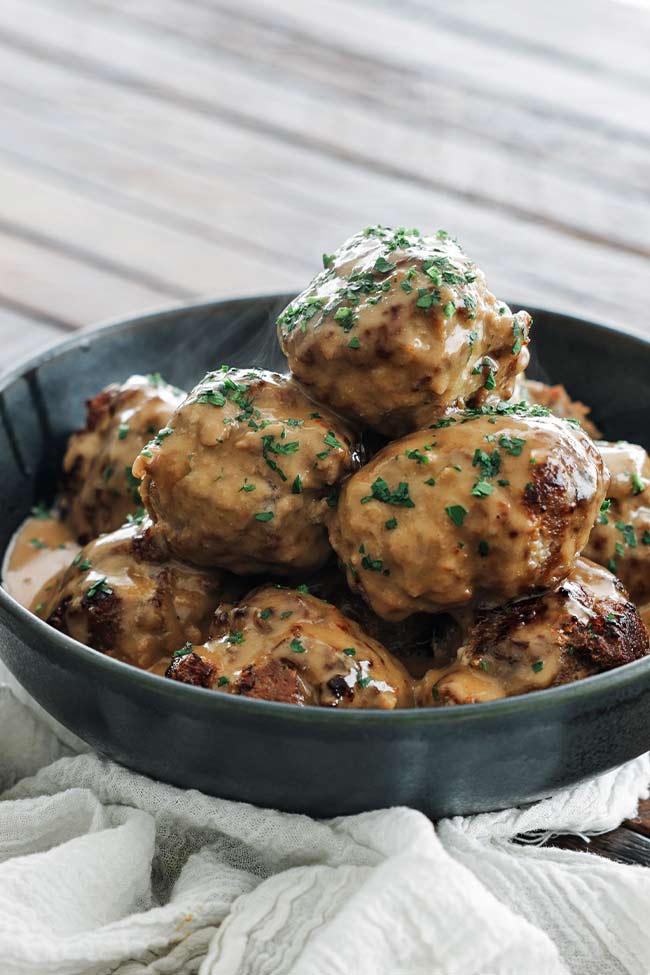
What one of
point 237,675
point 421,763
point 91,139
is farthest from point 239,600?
point 91,139

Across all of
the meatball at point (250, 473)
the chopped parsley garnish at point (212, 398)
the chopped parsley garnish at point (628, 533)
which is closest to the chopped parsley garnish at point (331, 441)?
the meatball at point (250, 473)

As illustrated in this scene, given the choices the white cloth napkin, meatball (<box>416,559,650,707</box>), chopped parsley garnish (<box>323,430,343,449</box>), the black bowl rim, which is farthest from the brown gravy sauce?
meatball (<box>416,559,650,707</box>)

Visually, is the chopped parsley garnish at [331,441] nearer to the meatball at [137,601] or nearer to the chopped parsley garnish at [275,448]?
the chopped parsley garnish at [275,448]

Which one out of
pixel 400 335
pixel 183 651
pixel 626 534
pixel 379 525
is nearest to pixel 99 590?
pixel 183 651

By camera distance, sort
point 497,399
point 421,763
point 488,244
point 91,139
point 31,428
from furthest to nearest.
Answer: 1. point 91,139
2. point 488,244
3. point 31,428
4. point 497,399
5. point 421,763

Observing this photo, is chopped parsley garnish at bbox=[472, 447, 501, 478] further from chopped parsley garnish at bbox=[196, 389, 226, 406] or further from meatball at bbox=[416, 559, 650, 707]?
chopped parsley garnish at bbox=[196, 389, 226, 406]

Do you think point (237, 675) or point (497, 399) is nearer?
point (237, 675)

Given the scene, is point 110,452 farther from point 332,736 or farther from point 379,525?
point 332,736

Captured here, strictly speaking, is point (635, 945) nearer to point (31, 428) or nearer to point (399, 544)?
point (399, 544)
